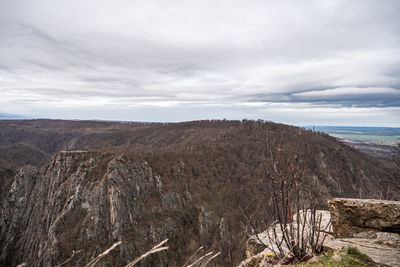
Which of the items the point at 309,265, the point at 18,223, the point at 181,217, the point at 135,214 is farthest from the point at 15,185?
the point at 309,265

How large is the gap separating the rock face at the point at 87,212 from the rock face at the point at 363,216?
4563cm

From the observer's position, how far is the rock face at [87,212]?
45188mm

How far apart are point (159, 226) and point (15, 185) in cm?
4233

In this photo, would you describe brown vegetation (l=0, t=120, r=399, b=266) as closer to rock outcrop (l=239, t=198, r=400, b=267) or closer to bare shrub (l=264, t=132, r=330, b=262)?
rock outcrop (l=239, t=198, r=400, b=267)

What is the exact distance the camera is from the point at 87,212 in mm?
48469

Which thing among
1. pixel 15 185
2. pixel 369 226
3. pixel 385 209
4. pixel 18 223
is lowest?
pixel 18 223

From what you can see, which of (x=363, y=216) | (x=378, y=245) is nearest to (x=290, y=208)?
(x=378, y=245)

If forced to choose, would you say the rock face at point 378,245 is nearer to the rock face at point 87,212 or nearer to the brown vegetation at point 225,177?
the brown vegetation at point 225,177

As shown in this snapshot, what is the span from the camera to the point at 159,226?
175 ft

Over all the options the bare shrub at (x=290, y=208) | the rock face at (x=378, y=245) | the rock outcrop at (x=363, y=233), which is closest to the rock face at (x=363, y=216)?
the rock outcrop at (x=363, y=233)

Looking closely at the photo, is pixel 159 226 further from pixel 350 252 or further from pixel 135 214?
pixel 350 252

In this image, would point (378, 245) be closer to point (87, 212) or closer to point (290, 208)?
point (290, 208)

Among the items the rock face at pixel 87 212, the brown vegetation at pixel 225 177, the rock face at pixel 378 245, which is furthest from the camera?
the brown vegetation at pixel 225 177

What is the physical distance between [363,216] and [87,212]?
175 feet
